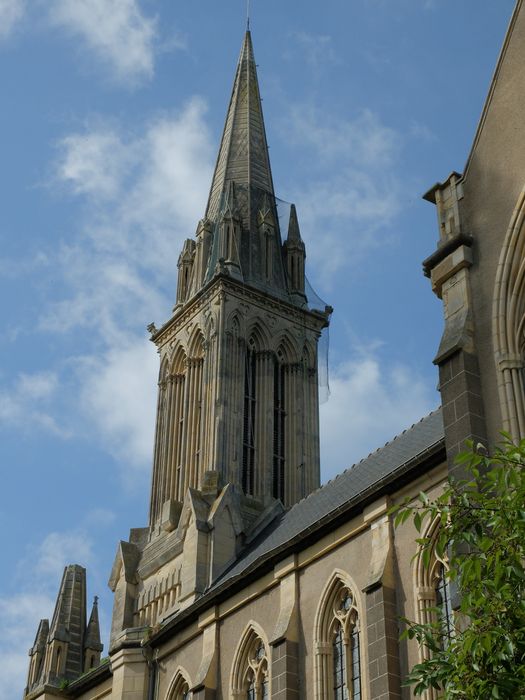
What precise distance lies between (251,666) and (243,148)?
A: 106 ft

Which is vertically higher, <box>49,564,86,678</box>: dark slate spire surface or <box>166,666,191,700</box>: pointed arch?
<box>49,564,86,678</box>: dark slate spire surface

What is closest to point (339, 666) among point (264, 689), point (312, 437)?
point (264, 689)

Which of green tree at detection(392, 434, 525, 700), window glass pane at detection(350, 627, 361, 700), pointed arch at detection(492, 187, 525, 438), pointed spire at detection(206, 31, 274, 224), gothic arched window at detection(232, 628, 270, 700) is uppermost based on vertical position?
pointed spire at detection(206, 31, 274, 224)

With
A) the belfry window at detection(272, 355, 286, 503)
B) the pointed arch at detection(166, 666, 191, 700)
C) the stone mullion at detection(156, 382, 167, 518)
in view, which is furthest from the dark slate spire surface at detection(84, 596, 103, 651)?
the pointed arch at detection(166, 666, 191, 700)

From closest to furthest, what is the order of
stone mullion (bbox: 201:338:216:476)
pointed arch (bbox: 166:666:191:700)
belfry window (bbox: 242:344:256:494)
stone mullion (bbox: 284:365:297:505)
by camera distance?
pointed arch (bbox: 166:666:191:700), stone mullion (bbox: 201:338:216:476), belfry window (bbox: 242:344:256:494), stone mullion (bbox: 284:365:297:505)

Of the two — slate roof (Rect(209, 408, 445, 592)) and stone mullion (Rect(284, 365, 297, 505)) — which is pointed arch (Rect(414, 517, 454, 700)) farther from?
stone mullion (Rect(284, 365, 297, 505))

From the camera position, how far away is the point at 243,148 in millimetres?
53969

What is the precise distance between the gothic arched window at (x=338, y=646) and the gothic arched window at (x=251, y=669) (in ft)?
7.31

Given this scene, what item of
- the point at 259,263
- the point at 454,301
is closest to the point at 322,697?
the point at 454,301

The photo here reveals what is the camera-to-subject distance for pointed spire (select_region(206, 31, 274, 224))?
5242 centimetres

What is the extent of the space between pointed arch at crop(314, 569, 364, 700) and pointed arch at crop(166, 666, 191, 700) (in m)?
6.11

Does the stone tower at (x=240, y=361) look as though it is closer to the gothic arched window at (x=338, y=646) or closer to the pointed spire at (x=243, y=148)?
the pointed spire at (x=243, y=148)

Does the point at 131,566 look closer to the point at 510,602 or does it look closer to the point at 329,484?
the point at 329,484

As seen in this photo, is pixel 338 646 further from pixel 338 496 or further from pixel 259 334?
pixel 259 334
